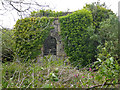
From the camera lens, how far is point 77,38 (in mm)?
5941

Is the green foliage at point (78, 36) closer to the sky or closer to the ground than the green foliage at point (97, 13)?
closer to the ground

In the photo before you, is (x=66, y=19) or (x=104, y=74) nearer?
(x=104, y=74)

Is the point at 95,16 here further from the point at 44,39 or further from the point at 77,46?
the point at 44,39

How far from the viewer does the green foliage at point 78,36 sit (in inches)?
227

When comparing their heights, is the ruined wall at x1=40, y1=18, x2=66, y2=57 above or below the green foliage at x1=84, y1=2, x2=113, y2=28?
below

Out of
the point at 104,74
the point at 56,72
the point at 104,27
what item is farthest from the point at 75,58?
the point at 104,74

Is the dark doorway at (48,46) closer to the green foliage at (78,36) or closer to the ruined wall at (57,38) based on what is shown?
the ruined wall at (57,38)

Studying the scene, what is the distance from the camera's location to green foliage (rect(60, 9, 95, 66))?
5758 mm

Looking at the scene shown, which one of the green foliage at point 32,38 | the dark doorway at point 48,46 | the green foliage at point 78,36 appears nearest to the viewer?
the green foliage at point 78,36

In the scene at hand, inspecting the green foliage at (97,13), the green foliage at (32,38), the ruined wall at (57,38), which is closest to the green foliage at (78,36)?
the ruined wall at (57,38)

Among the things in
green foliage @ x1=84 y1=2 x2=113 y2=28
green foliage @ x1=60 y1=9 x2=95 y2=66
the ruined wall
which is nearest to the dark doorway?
the ruined wall

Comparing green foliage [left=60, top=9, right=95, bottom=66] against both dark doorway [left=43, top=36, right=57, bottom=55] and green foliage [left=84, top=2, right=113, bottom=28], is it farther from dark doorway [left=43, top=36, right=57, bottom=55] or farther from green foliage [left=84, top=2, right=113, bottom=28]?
dark doorway [left=43, top=36, right=57, bottom=55]

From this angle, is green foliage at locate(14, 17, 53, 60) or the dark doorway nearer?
green foliage at locate(14, 17, 53, 60)

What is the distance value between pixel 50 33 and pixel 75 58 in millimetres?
1908
